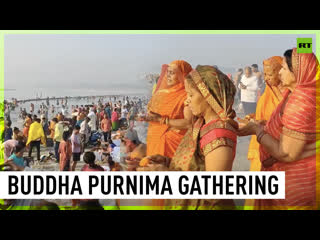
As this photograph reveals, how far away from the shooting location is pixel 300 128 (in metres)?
5.37

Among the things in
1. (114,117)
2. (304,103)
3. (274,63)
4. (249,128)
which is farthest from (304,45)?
(114,117)

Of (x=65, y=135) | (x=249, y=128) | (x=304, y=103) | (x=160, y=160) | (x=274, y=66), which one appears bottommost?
(x=160, y=160)

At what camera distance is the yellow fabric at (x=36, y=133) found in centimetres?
568

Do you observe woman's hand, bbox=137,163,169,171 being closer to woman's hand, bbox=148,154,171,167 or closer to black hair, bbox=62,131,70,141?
woman's hand, bbox=148,154,171,167

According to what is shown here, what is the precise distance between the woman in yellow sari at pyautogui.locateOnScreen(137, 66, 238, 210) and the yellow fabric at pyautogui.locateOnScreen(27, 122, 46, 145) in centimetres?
135

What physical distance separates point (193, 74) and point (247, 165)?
43.9 inches

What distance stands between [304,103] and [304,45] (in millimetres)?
640

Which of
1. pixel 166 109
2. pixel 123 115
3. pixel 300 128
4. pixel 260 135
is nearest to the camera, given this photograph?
pixel 300 128

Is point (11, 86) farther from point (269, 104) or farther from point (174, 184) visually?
point (269, 104)

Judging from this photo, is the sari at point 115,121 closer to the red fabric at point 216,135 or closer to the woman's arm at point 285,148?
the red fabric at point 216,135

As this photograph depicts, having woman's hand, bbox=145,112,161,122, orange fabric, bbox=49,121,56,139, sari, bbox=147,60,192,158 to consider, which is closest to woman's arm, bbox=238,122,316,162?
sari, bbox=147,60,192,158

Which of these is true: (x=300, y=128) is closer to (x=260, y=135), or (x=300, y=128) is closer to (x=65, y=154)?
(x=260, y=135)

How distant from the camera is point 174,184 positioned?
18.1 ft

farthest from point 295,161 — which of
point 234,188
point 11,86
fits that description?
point 11,86
